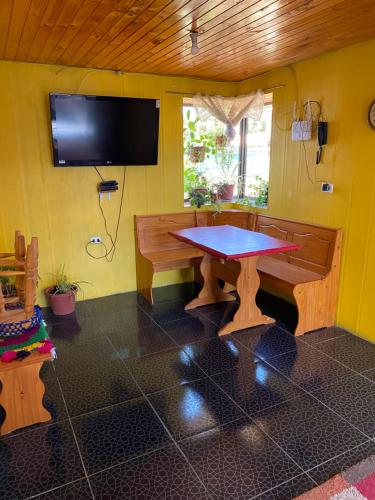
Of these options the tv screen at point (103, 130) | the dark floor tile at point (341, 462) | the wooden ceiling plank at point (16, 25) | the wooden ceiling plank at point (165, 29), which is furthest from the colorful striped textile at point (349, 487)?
the tv screen at point (103, 130)

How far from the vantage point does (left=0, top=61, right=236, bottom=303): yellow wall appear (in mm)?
3535

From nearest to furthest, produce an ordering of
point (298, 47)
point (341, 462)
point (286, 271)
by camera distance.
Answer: point (341, 462)
point (298, 47)
point (286, 271)

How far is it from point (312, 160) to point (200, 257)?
160cm

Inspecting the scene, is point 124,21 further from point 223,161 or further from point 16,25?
point 223,161

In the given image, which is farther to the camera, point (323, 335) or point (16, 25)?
point (323, 335)

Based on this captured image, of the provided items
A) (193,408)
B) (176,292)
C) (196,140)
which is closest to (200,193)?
(196,140)

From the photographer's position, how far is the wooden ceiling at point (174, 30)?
2.28 meters

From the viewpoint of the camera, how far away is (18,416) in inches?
85.5

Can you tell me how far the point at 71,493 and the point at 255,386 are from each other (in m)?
1.32

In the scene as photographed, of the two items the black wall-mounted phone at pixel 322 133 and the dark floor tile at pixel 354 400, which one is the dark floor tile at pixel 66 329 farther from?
the black wall-mounted phone at pixel 322 133

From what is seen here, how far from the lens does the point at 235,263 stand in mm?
3596

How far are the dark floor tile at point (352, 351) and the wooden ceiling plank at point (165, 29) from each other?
268 centimetres

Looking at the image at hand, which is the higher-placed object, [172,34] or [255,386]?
[172,34]

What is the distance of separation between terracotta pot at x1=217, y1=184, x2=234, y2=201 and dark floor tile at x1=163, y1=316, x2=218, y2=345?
1.72 meters
